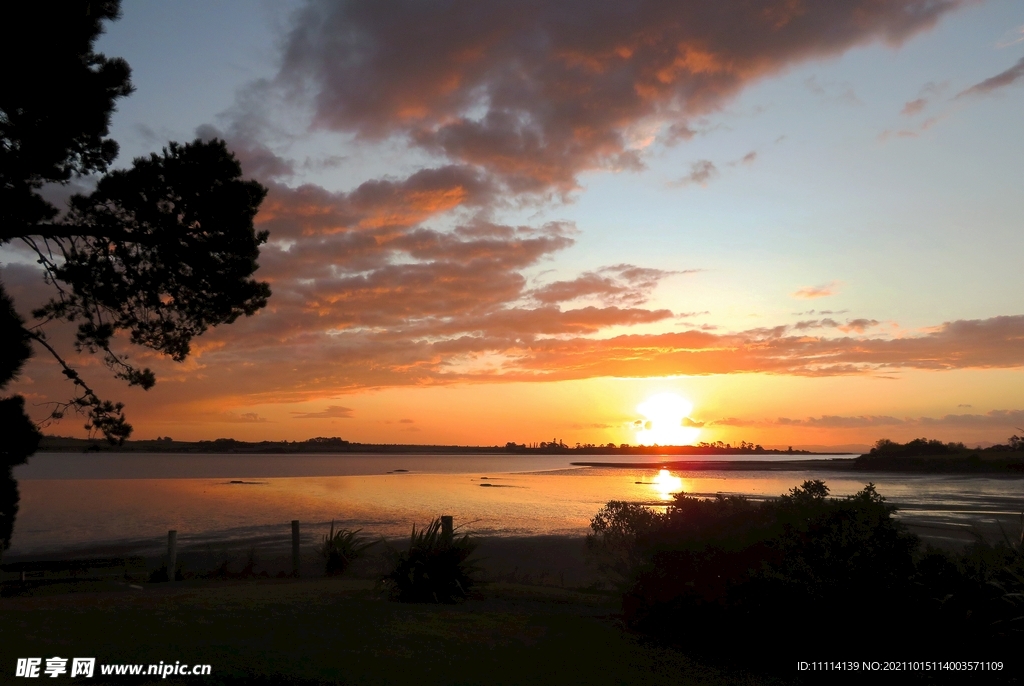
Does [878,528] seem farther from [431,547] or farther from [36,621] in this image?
[36,621]

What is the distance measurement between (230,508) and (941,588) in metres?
43.6

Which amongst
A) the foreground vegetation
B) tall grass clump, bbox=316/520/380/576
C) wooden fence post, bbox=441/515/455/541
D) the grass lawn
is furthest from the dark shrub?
tall grass clump, bbox=316/520/380/576

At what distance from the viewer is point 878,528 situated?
8.12 meters

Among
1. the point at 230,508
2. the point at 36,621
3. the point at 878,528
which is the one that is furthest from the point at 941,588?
the point at 230,508

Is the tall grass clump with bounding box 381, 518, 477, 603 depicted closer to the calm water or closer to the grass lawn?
the grass lawn

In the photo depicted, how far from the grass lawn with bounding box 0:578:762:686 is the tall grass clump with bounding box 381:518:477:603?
0.44 metres

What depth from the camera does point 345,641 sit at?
801 centimetres

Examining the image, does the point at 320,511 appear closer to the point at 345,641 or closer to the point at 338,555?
the point at 338,555

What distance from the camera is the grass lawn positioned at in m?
7.02

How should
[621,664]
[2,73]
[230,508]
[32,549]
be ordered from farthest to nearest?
[230,508], [32,549], [2,73], [621,664]

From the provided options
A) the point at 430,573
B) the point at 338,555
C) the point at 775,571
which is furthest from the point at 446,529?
the point at 338,555

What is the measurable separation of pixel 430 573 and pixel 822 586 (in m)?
6.18

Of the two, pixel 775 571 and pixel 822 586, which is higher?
pixel 775 571

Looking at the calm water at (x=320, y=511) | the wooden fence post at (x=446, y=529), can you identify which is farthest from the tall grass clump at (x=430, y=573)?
the calm water at (x=320, y=511)
